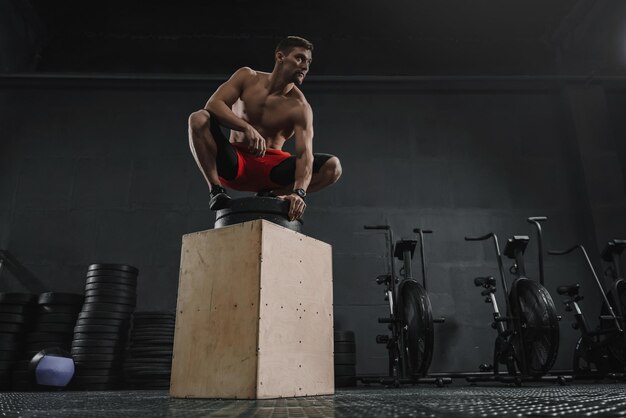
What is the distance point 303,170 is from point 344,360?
2.28 meters

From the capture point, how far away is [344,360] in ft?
13.0

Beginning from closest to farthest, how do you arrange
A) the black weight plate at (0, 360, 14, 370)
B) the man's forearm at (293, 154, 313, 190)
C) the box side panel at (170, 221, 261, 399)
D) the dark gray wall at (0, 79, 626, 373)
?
the box side panel at (170, 221, 261, 399) < the man's forearm at (293, 154, 313, 190) < the black weight plate at (0, 360, 14, 370) < the dark gray wall at (0, 79, 626, 373)

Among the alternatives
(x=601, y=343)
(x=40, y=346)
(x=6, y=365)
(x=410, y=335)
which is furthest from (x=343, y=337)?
(x=6, y=365)

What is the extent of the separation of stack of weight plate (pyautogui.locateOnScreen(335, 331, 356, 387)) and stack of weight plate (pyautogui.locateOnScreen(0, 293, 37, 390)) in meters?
2.81

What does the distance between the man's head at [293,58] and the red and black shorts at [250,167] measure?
0.40 metres

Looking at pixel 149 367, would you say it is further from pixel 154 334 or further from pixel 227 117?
pixel 227 117

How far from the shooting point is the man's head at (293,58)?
89.7 inches

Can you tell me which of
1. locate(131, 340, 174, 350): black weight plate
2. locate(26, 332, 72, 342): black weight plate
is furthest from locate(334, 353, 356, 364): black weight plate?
locate(26, 332, 72, 342): black weight plate

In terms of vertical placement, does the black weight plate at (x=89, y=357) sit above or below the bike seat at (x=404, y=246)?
below

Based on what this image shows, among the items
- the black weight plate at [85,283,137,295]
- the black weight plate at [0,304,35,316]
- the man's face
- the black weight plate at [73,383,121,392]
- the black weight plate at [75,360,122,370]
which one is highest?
the man's face

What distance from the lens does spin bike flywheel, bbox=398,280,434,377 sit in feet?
10.8

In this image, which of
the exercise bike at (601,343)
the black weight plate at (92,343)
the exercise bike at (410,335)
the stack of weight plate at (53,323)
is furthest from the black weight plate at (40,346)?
the exercise bike at (601,343)

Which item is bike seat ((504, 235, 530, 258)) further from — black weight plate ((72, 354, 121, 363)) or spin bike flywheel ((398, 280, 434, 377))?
black weight plate ((72, 354, 121, 363))

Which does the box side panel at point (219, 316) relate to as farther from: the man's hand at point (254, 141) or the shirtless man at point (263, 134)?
the man's hand at point (254, 141)
